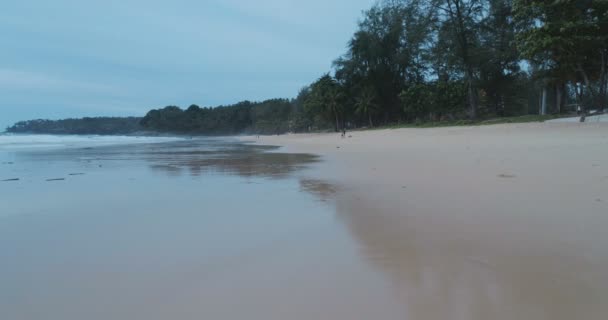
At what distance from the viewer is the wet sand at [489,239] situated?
68.4 inches

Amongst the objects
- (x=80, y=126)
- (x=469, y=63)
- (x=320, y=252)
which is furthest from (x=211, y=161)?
(x=80, y=126)

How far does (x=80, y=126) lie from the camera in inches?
4437

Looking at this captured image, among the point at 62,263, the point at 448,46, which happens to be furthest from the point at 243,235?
the point at 448,46

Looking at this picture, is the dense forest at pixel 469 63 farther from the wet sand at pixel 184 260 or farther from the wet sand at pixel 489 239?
the wet sand at pixel 184 260

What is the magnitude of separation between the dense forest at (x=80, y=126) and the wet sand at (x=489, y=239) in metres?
125

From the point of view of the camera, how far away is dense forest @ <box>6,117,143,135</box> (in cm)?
10681

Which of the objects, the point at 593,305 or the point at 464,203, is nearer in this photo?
the point at 593,305

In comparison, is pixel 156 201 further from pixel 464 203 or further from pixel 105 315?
pixel 464 203

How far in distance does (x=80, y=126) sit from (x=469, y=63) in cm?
12388

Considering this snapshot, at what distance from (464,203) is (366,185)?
181 centimetres

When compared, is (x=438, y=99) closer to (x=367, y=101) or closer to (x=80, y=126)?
(x=367, y=101)

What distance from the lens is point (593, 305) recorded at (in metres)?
1.63

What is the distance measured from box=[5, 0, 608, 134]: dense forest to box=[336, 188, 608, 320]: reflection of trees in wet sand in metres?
14.5

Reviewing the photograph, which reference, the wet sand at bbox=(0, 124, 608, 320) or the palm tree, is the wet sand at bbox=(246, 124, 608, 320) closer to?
the wet sand at bbox=(0, 124, 608, 320)
